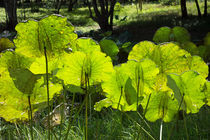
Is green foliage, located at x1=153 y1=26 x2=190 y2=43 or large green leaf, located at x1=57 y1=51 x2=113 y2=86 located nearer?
large green leaf, located at x1=57 y1=51 x2=113 y2=86

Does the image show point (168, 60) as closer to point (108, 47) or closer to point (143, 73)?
point (143, 73)

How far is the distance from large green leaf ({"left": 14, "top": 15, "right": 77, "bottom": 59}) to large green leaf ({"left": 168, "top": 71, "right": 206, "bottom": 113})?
0.14 meters

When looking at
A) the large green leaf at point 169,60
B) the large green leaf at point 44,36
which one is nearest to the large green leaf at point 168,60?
the large green leaf at point 169,60

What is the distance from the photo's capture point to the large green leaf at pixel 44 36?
0.35 metres

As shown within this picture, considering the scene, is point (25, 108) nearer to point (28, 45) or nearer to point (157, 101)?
point (28, 45)

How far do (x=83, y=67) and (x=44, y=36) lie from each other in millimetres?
69

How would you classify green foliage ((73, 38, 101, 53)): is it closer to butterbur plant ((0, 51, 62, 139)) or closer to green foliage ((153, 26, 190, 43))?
butterbur plant ((0, 51, 62, 139))

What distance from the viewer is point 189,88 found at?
0.33m

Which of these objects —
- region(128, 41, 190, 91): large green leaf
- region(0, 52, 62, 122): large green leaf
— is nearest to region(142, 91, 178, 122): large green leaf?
region(128, 41, 190, 91): large green leaf

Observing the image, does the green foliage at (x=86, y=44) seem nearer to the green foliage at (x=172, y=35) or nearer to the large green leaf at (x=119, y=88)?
Result: the large green leaf at (x=119, y=88)

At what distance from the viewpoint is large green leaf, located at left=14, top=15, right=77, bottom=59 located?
345 mm

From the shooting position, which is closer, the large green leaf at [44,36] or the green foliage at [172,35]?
the large green leaf at [44,36]

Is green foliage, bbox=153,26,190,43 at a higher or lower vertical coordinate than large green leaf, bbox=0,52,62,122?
higher

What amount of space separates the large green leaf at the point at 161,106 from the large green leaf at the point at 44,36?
0.15 meters
